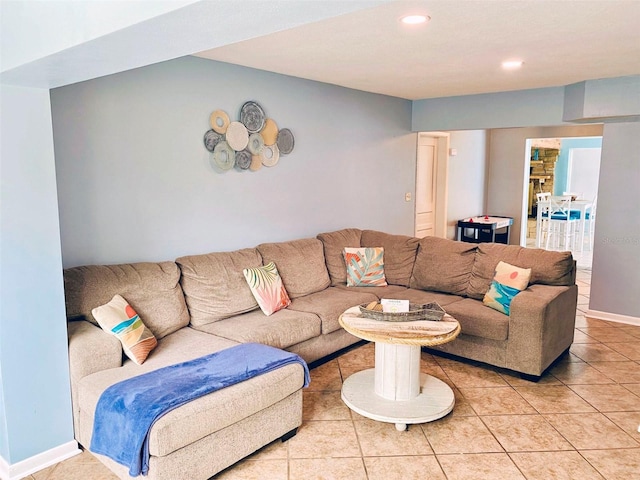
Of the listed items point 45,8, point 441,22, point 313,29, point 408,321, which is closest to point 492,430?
point 408,321

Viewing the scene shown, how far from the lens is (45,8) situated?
1.79m

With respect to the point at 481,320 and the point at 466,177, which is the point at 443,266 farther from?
the point at 466,177

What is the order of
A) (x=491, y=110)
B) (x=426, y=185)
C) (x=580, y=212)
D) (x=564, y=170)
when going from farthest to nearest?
(x=564, y=170)
(x=580, y=212)
(x=426, y=185)
(x=491, y=110)

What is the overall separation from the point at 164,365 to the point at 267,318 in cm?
96

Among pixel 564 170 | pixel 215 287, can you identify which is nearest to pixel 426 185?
pixel 215 287

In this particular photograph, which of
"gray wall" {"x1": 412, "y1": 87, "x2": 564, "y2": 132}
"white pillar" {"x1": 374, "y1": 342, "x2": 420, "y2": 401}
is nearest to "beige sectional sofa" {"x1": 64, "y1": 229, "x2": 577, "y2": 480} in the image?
"white pillar" {"x1": 374, "y1": 342, "x2": 420, "y2": 401}

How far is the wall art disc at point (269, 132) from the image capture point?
417 centimetres

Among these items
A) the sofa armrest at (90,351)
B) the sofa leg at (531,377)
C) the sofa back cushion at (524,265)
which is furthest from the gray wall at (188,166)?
the sofa leg at (531,377)

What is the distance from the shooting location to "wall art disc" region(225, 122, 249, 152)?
3.87 m

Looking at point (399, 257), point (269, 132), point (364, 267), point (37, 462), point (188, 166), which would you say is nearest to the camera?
point (37, 462)

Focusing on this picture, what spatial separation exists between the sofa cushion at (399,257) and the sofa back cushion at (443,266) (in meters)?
0.08

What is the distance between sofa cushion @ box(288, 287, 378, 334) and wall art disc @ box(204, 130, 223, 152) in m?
1.37

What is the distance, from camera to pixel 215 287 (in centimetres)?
351

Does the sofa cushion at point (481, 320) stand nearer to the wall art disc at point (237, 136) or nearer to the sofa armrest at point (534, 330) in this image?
the sofa armrest at point (534, 330)
